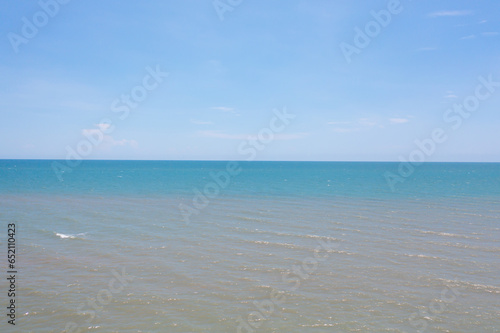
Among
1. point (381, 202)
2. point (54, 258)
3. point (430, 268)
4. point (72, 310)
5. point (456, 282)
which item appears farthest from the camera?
point (381, 202)

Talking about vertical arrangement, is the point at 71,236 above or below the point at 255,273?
below

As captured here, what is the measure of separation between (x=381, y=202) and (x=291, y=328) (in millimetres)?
30125

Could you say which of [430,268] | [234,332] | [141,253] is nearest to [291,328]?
[234,332]

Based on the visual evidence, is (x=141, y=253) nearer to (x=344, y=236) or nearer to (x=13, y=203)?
(x=344, y=236)

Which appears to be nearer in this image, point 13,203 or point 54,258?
point 54,258

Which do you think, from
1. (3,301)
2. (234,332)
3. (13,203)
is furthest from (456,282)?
(13,203)

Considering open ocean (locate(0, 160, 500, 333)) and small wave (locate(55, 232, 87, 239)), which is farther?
small wave (locate(55, 232, 87, 239))

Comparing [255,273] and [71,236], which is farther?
[71,236]

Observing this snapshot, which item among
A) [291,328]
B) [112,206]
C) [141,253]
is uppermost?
[291,328]

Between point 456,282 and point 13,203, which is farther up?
point 456,282

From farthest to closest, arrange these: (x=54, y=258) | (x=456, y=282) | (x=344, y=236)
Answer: (x=344, y=236) < (x=54, y=258) < (x=456, y=282)

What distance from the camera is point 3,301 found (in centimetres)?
1212

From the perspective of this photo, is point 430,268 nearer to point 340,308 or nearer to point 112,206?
point 340,308

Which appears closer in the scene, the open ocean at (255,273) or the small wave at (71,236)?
the open ocean at (255,273)
